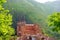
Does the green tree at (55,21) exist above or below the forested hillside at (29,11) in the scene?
above

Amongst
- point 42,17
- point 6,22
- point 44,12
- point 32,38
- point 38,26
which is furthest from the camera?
point 44,12

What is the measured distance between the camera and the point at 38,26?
1364 inches

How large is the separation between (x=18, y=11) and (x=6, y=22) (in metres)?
25.1

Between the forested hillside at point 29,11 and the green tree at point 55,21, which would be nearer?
the green tree at point 55,21

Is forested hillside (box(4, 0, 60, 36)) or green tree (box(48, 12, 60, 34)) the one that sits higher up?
green tree (box(48, 12, 60, 34))

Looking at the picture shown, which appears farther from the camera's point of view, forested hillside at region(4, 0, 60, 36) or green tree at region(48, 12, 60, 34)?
forested hillside at region(4, 0, 60, 36)

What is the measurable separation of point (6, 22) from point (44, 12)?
29054 millimetres

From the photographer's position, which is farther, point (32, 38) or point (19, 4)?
point (19, 4)

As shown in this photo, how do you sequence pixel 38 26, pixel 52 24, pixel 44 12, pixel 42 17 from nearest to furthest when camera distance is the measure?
pixel 52 24 → pixel 38 26 → pixel 42 17 → pixel 44 12

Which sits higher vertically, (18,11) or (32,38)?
(18,11)

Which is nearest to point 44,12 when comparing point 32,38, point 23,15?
point 23,15

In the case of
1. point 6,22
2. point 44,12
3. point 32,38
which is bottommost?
point 32,38

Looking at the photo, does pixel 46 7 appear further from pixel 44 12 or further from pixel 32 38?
pixel 32 38

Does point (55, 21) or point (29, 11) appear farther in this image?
point (29, 11)
